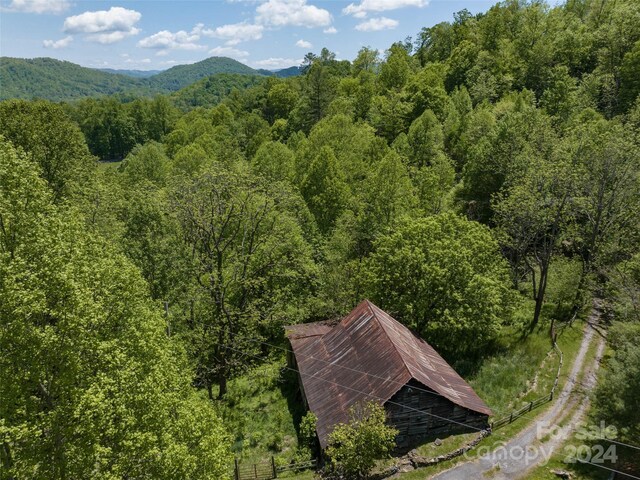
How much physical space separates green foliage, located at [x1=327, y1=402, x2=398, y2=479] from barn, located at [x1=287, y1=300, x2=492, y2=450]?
0.97 m

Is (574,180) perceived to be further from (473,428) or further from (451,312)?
(473,428)

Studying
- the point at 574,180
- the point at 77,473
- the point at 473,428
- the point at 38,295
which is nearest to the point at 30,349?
the point at 38,295

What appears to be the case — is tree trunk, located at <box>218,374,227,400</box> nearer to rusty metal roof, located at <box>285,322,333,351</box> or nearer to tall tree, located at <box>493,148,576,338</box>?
rusty metal roof, located at <box>285,322,333,351</box>

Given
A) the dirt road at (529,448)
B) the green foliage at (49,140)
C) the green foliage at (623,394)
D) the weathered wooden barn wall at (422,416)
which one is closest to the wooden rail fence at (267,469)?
the weathered wooden barn wall at (422,416)

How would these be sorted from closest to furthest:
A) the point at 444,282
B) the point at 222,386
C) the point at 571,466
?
the point at 571,466
the point at 222,386
the point at 444,282

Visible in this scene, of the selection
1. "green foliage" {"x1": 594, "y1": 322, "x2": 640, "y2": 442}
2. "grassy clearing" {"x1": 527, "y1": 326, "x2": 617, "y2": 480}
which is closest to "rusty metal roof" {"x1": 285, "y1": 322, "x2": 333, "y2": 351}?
"grassy clearing" {"x1": 527, "y1": 326, "x2": 617, "y2": 480}

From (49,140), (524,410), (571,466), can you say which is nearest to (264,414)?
(524,410)

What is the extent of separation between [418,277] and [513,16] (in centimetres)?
8520

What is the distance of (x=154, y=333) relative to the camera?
57.5ft

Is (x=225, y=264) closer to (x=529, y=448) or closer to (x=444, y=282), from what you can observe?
(x=444, y=282)

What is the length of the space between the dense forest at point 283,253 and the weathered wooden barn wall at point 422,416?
6.42m

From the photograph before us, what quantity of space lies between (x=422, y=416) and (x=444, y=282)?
10.4 metres

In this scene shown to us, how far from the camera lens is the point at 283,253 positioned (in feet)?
116

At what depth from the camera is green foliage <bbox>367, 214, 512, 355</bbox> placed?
30.5 m
